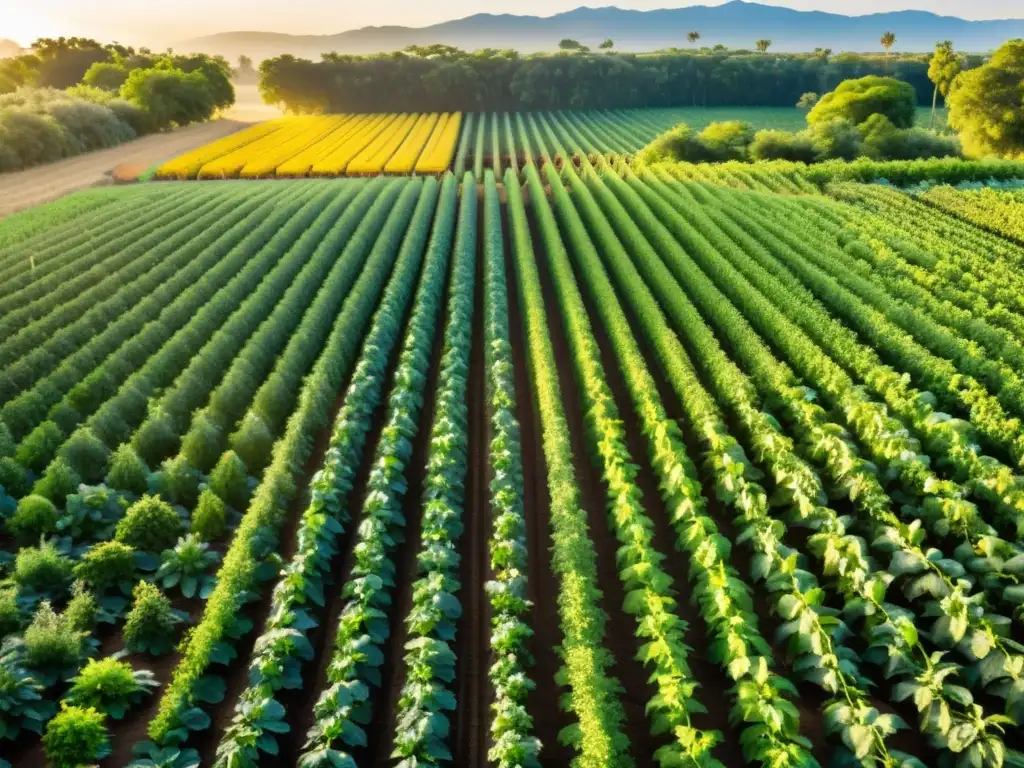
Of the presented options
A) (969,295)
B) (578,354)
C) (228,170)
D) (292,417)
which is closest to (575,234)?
(578,354)

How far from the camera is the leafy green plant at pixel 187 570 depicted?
11500 millimetres

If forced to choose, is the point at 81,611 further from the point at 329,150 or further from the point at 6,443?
the point at 329,150

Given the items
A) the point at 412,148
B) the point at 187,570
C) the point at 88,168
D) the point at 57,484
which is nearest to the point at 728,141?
the point at 412,148

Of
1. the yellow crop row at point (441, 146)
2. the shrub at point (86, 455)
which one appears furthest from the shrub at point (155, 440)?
the yellow crop row at point (441, 146)

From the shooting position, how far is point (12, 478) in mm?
13695

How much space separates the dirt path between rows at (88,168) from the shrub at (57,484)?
1340 inches

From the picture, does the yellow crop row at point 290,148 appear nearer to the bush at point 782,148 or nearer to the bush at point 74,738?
the bush at point 782,148

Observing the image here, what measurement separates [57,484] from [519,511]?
903cm

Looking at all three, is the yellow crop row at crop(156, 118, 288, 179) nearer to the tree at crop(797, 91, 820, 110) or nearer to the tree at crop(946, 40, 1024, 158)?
the tree at crop(946, 40, 1024, 158)

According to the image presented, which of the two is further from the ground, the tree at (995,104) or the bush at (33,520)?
the tree at (995,104)

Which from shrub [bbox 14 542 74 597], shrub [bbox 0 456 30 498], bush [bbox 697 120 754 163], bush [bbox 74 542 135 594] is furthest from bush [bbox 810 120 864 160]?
shrub [bbox 14 542 74 597]

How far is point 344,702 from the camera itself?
878 cm

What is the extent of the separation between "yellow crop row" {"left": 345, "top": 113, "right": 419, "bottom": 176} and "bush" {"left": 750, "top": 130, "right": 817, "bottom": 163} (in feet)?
88.2

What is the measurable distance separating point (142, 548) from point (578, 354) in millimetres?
10796
